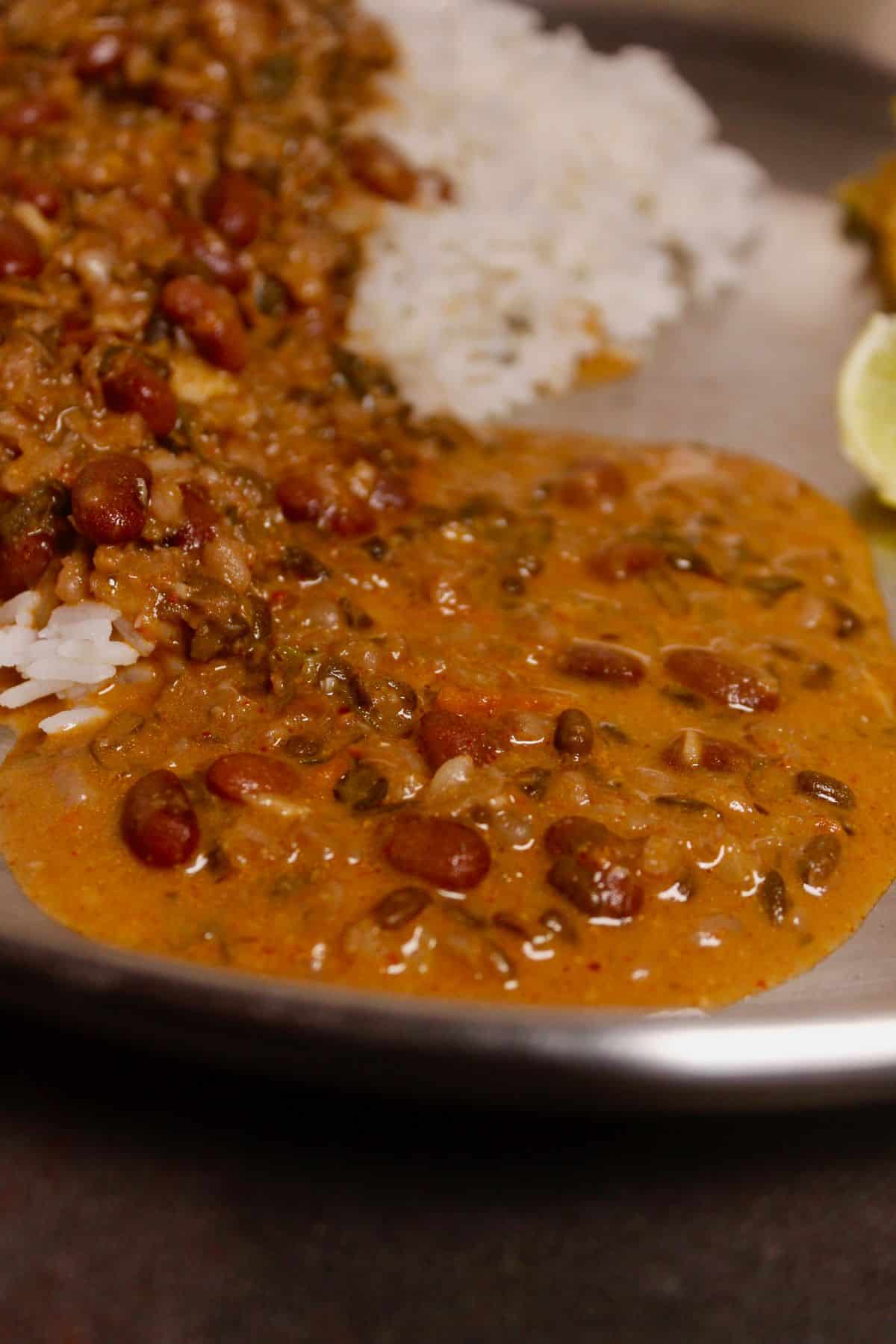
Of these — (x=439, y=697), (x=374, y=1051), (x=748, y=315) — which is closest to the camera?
(x=374, y=1051)

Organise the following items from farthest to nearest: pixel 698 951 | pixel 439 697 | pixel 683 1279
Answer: pixel 439 697 < pixel 698 951 < pixel 683 1279

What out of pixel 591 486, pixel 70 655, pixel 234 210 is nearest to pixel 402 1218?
pixel 70 655

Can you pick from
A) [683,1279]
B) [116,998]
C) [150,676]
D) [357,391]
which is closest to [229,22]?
[357,391]

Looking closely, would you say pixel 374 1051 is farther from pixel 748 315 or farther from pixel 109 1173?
pixel 748 315

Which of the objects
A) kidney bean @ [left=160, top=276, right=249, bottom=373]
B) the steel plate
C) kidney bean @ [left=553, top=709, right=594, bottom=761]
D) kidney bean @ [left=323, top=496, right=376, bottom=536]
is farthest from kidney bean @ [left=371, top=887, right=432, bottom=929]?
kidney bean @ [left=160, top=276, right=249, bottom=373]

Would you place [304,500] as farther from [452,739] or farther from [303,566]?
[452,739]

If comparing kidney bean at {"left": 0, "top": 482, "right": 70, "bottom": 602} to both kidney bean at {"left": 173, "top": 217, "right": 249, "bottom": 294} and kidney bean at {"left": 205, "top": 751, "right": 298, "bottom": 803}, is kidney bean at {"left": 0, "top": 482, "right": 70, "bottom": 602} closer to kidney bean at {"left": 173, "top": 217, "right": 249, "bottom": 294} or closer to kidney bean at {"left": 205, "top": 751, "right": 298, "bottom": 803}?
kidney bean at {"left": 205, "top": 751, "right": 298, "bottom": 803}
